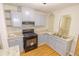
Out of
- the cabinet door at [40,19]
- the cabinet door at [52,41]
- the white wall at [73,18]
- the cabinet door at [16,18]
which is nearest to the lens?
the white wall at [73,18]

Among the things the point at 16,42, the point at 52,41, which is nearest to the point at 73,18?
the point at 52,41

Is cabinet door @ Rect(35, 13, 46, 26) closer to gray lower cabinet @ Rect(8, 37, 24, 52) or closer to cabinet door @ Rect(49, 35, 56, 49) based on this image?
cabinet door @ Rect(49, 35, 56, 49)

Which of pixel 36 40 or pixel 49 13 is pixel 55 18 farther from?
pixel 36 40

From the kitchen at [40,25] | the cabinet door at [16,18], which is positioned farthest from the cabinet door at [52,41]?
the cabinet door at [16,18]

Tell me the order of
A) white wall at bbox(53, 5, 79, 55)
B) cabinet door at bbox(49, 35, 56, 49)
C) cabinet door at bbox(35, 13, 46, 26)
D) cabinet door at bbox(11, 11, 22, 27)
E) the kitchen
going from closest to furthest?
1. white wall at bbox(53, 5, 79, 55)
2. the kitchen
3. cabinet door at bbox(11, 11, 22, 27)
4. cabinet door at bbox(49, 35, 56, 49)
5. cabinet door at bbox(35, 13, 46, 26)

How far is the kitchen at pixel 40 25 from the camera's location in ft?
→ 5.96

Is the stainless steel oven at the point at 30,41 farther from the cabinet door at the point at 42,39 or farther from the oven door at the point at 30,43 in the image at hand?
the cabinet door at the point at 42,39

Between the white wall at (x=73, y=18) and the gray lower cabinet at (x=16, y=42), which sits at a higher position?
the white wall at (x=73, y=18)

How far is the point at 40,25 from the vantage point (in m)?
2.63

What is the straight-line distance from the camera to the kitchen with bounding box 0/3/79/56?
1.82 m

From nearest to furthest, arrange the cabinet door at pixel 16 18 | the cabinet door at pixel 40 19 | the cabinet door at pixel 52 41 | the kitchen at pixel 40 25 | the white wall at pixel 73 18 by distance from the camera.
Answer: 1. the white wall at pixel 73 18
2. the kitchen at pixel 40 25
3. the cabinet door at pixel 16 18
4. the cabinet door at pixel 52 41
5. the cabinet door at pixel 40 19

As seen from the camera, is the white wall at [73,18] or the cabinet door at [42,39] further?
the cabinet door at [42,39]

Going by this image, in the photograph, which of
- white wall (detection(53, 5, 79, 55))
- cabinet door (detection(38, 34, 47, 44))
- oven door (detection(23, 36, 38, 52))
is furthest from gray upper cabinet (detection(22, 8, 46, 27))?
white wall (detection(53, 5, 79, 55))

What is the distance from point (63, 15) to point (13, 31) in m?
1.68
